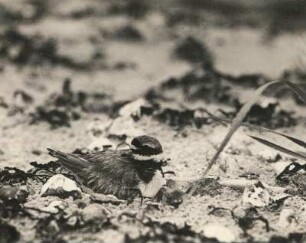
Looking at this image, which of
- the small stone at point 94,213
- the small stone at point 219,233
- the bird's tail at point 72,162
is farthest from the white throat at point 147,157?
the small stone at point 219,233

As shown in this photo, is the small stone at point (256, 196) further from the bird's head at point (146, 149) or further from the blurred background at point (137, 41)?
the blurred background at point (137, 41)

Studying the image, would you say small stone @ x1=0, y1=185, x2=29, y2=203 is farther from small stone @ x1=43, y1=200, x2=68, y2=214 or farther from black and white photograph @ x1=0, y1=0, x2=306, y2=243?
small stone @ x1=43, y1=200, x2=68, y2=214

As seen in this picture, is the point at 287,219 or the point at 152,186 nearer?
the point at 287,219

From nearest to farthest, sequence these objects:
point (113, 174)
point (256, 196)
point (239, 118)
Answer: point (239, 118), point (256, 196), point (113, 174)

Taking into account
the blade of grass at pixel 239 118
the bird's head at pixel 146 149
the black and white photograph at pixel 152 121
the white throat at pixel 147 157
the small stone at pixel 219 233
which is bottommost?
the black and white photograph at pixel 152 121

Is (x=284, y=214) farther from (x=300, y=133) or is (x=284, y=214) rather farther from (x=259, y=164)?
(x=300, y=133)

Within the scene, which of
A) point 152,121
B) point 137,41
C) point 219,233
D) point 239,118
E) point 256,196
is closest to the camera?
point 219,233

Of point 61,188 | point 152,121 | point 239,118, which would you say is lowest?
point 152,121

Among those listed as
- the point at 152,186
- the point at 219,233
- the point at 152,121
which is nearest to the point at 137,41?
the point at 152,121

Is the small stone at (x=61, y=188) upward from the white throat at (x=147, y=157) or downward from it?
downward

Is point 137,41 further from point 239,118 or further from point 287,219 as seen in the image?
point 287,219
